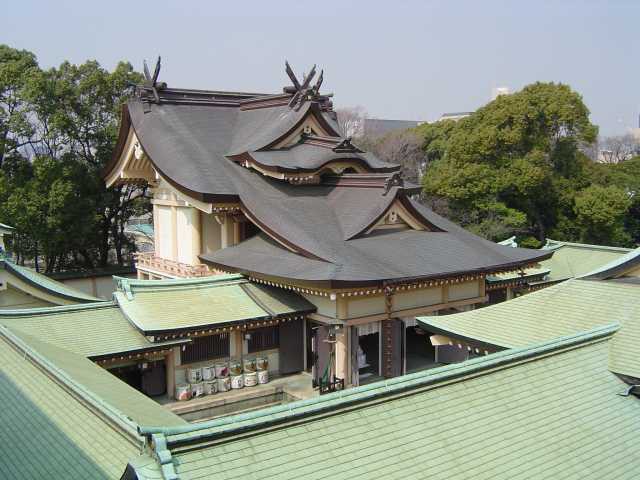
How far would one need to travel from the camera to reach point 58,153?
90.4 ft

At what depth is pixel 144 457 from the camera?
531cm

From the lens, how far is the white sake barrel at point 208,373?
14734 millimetres

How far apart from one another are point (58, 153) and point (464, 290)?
19.1 m

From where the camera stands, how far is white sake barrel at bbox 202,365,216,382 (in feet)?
48.3

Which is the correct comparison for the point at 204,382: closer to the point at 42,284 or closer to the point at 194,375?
the point at 194,375

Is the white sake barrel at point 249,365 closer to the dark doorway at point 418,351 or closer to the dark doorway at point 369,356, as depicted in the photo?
the dark doorway at point 369,356

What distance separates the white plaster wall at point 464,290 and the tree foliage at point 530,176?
14739mm

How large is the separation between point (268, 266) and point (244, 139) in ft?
24.5

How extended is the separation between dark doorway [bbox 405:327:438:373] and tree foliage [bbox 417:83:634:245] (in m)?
14.0

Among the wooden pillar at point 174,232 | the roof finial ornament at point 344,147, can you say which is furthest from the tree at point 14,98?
the roof finial ornament at point 344,147

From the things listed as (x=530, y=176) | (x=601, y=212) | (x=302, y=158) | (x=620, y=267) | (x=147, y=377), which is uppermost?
(x=302, y=158)

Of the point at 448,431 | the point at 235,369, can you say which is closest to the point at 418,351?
the point at 235,369

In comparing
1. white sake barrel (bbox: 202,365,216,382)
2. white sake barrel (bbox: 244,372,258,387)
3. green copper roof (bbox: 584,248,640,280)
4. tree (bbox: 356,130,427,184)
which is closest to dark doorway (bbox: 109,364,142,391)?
white sake barrel (bbox: 202,365,216,382)

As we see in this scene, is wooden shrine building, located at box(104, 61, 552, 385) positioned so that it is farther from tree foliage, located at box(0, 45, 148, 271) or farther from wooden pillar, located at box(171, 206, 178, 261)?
tree foliage, located at box(0, 45, 148, 271)
